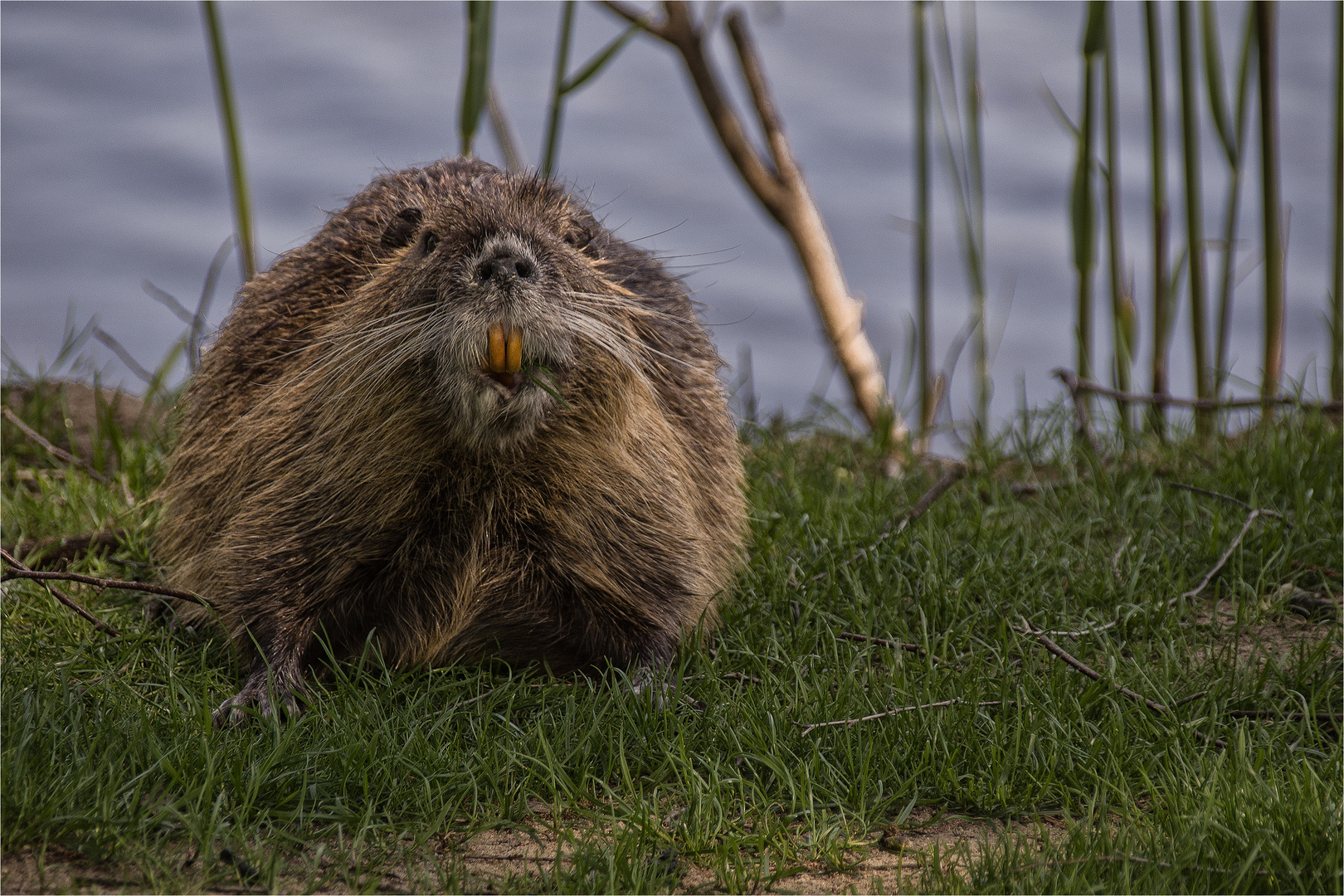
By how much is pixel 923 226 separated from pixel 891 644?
239 cm

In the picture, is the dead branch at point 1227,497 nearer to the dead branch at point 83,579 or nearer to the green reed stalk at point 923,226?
the green reed stalk at point 923,226

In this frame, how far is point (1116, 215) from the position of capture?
4500 millimetres

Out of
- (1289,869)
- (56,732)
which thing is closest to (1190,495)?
(1289,869)

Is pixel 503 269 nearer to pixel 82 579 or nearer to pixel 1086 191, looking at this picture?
pixel 82 579

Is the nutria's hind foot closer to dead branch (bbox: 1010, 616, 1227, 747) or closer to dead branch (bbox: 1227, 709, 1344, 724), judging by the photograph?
dead branch (bbox: 1010, 616, 1227, 747)

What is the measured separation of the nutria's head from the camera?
7.54ft

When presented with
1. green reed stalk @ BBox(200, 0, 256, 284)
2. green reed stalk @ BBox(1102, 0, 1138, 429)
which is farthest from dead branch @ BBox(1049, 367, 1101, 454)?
green reed stalk @ BBox(200, 0, 256, 284)

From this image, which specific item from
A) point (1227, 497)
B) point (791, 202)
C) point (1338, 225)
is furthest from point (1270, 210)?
point (791, 202)

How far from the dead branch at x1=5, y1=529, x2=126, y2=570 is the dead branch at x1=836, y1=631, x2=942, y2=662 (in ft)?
6.31

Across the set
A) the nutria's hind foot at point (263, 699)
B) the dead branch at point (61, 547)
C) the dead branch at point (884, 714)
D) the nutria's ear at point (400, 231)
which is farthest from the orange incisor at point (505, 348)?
the dead branch at point (61, 547)

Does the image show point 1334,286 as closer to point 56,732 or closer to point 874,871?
point 874,871

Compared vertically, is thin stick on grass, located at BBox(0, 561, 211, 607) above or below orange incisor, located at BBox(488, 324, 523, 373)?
below

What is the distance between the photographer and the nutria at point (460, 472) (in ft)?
7.83

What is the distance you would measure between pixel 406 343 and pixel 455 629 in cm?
65
